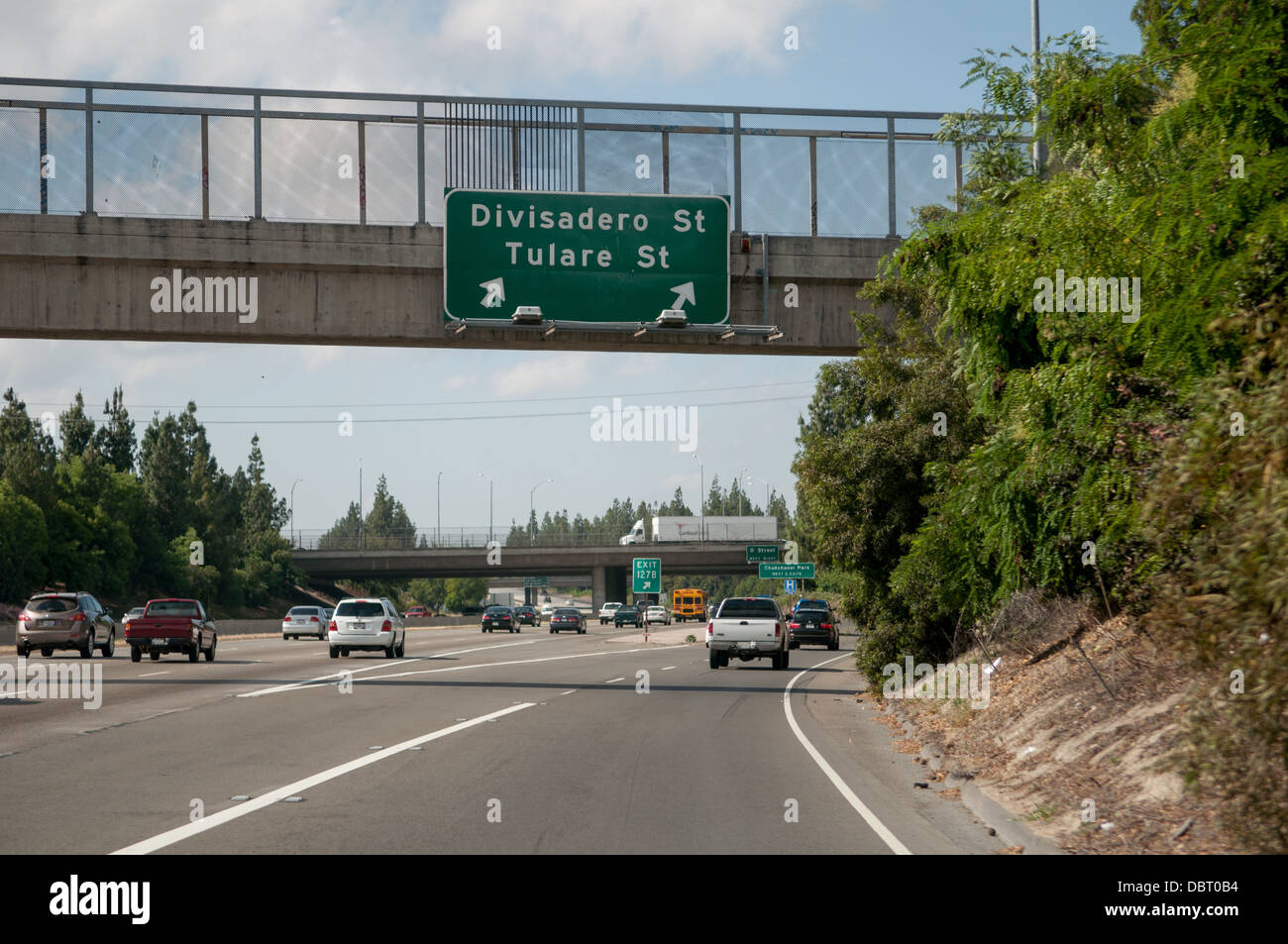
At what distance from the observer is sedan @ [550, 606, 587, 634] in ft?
262

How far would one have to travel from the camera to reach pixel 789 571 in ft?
241

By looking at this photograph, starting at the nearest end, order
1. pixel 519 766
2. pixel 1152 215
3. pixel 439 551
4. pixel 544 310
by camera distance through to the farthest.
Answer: pixel 1152 215 → pixel 519 766 → pixel 544 310 → pixel 439 551

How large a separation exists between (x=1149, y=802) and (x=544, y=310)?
48.4 ft

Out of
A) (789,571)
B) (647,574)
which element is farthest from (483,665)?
(789,571)

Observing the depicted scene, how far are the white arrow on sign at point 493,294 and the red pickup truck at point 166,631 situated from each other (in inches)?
735

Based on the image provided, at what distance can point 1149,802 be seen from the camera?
32.9ft

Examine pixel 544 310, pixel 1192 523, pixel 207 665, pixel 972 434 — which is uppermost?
pixel 544 310

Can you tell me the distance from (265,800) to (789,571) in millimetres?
62954

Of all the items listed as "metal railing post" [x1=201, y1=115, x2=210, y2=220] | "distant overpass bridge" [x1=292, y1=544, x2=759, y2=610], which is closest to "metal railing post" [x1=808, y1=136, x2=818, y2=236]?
"metal railing post" [x1=201, y1=115, x2=210, y2=220]

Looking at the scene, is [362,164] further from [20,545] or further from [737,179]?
[20,545]

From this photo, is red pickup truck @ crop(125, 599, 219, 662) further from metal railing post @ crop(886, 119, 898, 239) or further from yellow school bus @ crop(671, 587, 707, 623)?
yellow school bus @ crop(671, 587, 707, 623)

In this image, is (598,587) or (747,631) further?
(598,587)
